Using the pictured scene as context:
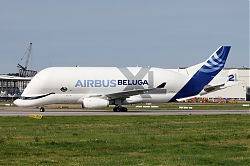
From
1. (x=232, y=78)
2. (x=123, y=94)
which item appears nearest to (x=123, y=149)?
(x=123, y=94)

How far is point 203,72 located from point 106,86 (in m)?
15.6

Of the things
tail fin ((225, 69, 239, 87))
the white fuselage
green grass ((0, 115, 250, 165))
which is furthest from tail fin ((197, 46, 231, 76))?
green grass ((0, 115, 250, 165))

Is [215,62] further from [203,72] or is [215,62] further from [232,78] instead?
[232,78]

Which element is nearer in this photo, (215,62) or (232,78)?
(215,62)

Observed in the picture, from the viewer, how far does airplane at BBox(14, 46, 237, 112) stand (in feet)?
146

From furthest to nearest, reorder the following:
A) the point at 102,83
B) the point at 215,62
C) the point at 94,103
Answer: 1. the point at 215,62
2. the point at 102,83
3. the point at 94,103

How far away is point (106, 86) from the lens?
44844 millimetres

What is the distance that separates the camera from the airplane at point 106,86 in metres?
44.4

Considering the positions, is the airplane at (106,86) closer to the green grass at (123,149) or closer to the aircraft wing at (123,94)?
the aircraft wing at (123,94)

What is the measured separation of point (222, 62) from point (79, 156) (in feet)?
134

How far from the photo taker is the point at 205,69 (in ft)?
162

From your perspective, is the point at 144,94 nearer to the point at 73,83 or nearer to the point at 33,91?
the point at 73,83

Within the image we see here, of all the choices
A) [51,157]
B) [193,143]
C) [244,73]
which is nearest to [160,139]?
[193,143]

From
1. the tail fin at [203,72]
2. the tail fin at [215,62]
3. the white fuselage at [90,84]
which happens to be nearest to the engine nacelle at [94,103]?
the white fuselage at [90,84]
